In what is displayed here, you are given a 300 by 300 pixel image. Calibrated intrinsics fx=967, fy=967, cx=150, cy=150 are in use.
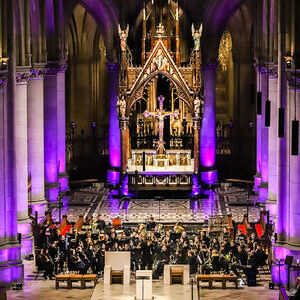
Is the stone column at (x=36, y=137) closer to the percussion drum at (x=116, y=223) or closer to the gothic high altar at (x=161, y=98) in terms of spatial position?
the percussion drum at (x=116, y=223)

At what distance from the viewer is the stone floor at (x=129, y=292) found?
3134 centimetres

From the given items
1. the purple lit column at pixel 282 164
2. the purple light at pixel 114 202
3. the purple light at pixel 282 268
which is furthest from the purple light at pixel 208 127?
the purple light at pixel 282 268

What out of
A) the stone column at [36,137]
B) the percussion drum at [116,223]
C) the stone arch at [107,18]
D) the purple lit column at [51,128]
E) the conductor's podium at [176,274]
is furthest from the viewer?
the stone arch at [107,18]

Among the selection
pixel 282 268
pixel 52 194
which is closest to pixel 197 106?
pixel 52 194

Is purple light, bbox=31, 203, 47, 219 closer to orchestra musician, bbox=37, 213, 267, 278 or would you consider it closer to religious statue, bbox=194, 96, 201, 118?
orchestra musician, bbox=37, 213, 267, 278

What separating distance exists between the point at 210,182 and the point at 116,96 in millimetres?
6521

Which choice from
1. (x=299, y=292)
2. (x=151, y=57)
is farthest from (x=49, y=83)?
(x=299, y=292)

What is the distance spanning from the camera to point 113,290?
32.0 m

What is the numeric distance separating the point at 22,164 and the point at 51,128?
9850mm

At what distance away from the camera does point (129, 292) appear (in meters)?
31.8

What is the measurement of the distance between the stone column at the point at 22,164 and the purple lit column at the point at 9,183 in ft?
8.23

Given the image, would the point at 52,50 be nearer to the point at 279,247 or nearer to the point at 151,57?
the point at 151,57

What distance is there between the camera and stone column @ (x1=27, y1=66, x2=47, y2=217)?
1665 inches

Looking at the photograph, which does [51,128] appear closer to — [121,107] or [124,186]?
[121,107]
